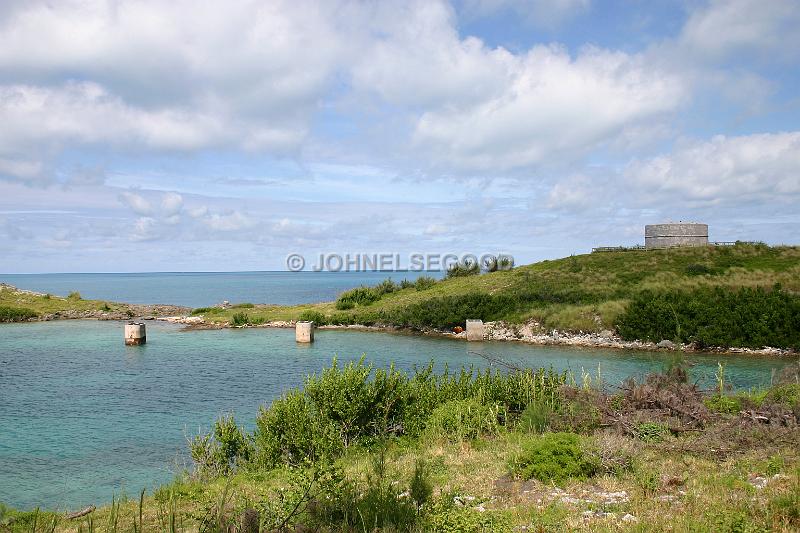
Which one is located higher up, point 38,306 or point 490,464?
point 38,306

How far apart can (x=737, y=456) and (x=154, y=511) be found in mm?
10856

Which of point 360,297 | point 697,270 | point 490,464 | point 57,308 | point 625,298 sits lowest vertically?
point 490,464

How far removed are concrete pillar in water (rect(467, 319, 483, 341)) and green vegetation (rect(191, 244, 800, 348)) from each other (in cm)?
333

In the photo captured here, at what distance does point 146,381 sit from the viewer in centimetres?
3106

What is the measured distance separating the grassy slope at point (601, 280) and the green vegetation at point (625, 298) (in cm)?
10

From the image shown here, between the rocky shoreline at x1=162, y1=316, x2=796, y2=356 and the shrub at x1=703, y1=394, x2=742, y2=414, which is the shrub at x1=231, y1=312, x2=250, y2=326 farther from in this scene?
the shrub at x1=703, y1=394, x2=742, y2=414

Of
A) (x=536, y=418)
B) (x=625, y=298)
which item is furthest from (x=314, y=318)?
(x=536, y=418)

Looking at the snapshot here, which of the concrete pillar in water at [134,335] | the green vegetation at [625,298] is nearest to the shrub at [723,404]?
the green vegetation at [625,298]

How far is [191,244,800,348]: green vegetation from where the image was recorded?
4100cm

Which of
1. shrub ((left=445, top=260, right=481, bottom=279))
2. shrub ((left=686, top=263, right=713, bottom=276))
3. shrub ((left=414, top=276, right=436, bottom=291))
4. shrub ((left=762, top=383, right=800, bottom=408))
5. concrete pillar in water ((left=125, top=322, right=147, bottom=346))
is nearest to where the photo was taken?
shrub ((left=762, top=383, right=800, bottom=408))

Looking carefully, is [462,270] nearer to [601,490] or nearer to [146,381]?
[146,381]

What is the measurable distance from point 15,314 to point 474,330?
56.4 metres

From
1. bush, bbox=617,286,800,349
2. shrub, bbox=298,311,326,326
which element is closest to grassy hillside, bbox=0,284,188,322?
shrub, bbox=298,311,326,326

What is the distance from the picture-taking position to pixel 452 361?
122ft
